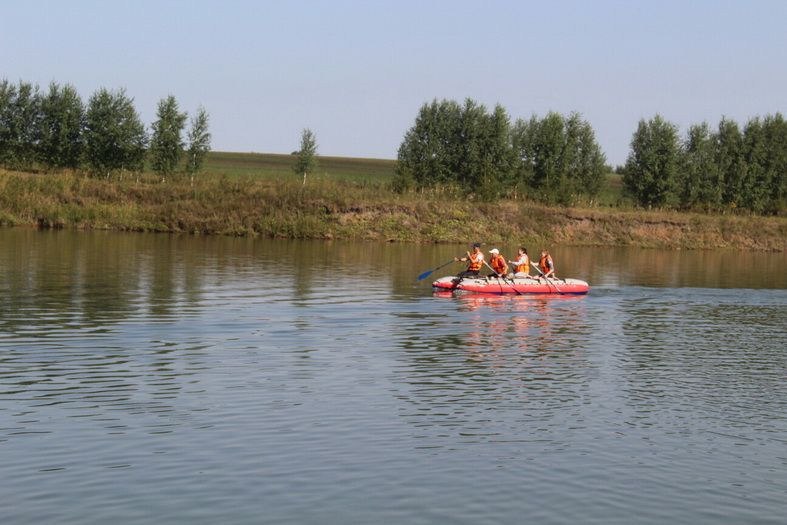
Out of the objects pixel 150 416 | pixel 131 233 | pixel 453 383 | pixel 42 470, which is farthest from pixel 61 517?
pixel 131 233

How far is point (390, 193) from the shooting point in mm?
89500

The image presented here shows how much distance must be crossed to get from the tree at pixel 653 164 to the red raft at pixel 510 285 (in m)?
66.5

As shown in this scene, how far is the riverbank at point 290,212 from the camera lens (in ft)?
260

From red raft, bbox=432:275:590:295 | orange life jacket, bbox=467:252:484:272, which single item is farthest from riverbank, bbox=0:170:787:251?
red raft, bbox=432:275:590:295

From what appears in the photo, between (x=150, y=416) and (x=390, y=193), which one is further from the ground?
(x=390, y=193)

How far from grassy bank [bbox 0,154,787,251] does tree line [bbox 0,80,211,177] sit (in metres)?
2.75

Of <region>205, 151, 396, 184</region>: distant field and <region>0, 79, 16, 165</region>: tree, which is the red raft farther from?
<region>205, 151, 396, 184</region>: distant field

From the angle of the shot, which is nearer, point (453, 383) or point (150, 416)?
point (150, 416)

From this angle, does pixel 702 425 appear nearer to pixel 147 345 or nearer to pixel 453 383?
pixel 453 383

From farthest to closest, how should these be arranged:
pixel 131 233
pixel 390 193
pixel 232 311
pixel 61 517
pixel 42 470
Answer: pixel 390 193, pixel 131 233, pixel 232 311, pixel 42 470, pixel 61 517

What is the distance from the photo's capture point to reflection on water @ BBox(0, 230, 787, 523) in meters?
13.7

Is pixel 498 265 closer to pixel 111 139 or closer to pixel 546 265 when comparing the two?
pixel 546 265

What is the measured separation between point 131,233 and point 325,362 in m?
54.6

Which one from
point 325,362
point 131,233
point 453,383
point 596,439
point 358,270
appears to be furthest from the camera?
point 131,233
